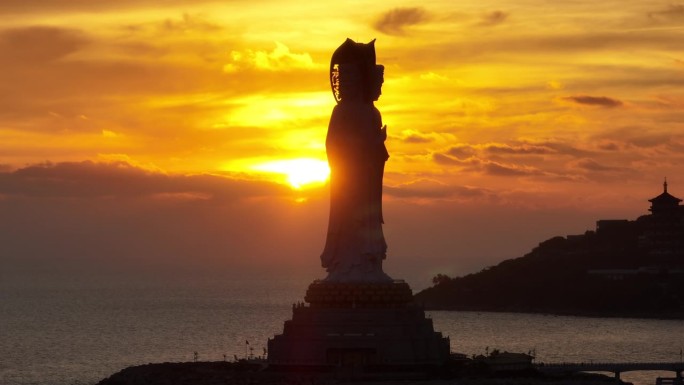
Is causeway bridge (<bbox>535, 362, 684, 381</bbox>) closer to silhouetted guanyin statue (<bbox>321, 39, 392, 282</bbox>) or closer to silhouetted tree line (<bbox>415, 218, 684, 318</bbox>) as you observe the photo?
silhouetted guanyin statue (<bbox>321, 39, 392, 282</bbox>)

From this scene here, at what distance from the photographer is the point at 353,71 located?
237 feet

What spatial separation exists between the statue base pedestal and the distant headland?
83.4 m

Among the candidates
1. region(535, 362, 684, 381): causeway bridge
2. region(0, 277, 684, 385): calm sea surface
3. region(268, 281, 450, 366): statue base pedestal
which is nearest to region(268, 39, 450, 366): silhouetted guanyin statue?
region(268, 281, 450, 366): statue base pedestal

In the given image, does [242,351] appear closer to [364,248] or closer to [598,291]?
[364,248]

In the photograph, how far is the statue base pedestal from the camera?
67875 mm

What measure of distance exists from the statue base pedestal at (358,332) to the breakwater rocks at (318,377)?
2.79 feet

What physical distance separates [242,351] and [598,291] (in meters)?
57.3

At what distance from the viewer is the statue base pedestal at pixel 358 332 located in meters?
67.9

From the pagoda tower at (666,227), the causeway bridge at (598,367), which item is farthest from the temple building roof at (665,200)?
the causeway bridge at (598,367)

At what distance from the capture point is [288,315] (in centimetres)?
16850

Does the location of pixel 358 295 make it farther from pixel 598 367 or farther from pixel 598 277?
pixel 598 277

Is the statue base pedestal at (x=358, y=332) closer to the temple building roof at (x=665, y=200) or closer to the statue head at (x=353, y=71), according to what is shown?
the statue head at (x=353, y=71)

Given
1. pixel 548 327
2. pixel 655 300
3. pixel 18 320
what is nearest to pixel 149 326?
pixel 18 320

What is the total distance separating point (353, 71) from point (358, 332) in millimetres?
11603
